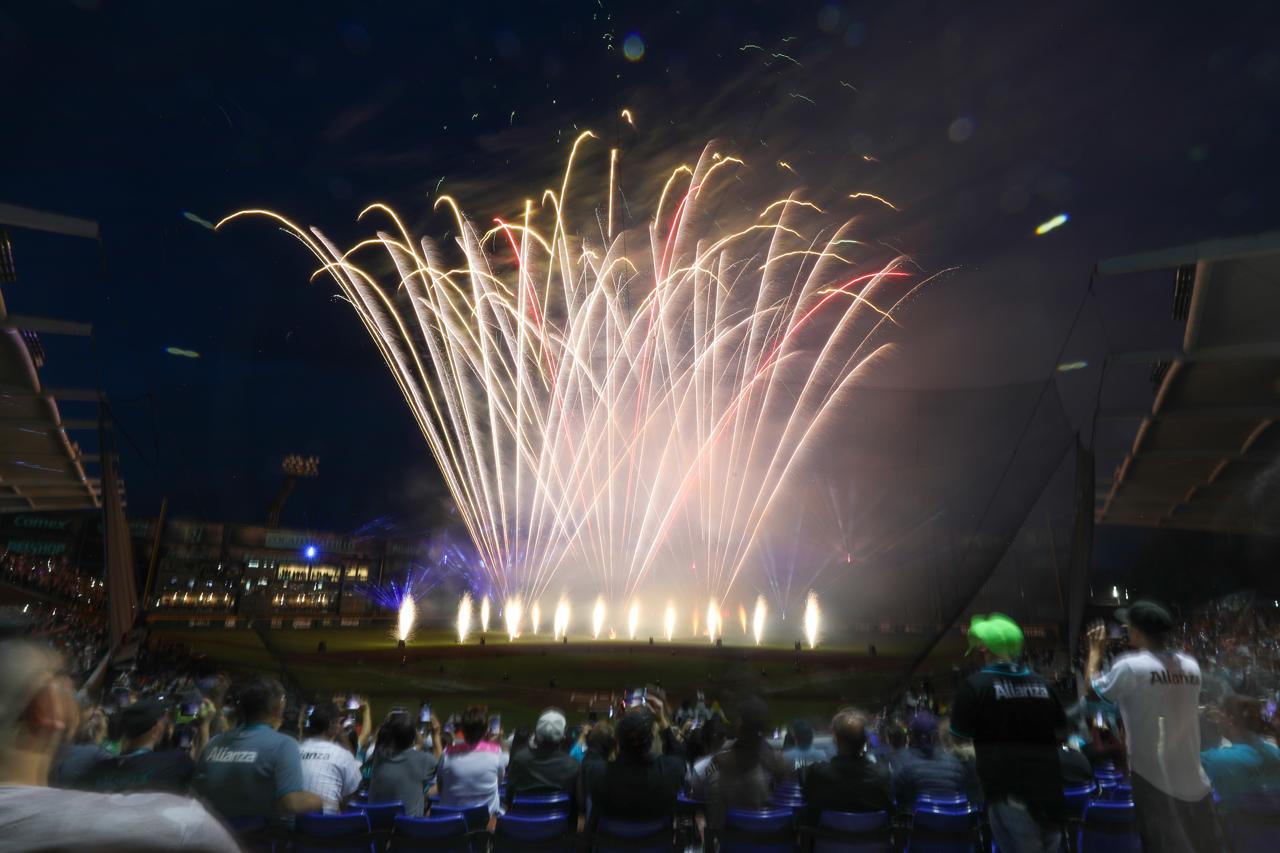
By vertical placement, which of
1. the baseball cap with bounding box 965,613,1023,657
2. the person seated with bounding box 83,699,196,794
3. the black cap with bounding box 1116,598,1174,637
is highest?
the black cap with bounding box 1116,598,1174,637

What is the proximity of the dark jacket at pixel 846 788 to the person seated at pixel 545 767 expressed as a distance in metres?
2.00

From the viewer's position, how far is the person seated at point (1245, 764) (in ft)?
18.0

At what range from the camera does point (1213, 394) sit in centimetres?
1906

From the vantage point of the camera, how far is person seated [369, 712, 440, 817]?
19.8 ft

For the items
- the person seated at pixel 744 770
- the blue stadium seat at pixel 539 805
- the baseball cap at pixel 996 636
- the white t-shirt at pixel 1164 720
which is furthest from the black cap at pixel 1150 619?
the blue stadium seat at pixel 539 805

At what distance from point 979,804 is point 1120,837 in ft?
3.25

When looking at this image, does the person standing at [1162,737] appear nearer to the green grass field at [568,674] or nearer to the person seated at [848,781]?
the person seated at [848,781]

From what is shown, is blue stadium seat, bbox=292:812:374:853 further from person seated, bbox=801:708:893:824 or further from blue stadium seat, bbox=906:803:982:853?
blue stadium seat, bbox=906:803:982:853

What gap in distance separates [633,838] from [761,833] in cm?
88

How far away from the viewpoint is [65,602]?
41000mm

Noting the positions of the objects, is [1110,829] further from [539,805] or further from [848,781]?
[539,805]

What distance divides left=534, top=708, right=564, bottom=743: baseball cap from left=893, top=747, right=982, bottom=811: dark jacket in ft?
9.06

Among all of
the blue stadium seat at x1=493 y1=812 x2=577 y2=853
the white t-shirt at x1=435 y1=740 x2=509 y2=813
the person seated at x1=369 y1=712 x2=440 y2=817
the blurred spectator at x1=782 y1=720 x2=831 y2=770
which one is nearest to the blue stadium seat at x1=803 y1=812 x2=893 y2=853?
the blue stadium seat at x1=493 y1=812 x2=577 y2=853

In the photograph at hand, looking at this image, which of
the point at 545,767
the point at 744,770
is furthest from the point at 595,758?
the point at 744,770
